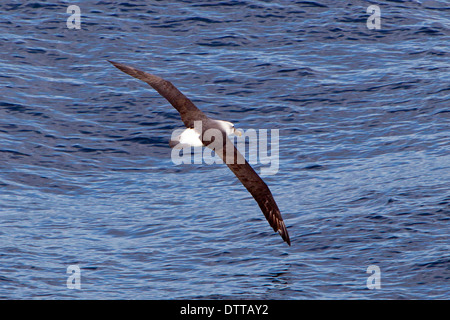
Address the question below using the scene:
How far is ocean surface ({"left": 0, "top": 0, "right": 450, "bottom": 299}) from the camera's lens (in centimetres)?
1777

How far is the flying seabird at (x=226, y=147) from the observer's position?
15.3 m

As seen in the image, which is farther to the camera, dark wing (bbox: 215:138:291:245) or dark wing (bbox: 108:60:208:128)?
dark wing (bbox: 108:60:208:128)

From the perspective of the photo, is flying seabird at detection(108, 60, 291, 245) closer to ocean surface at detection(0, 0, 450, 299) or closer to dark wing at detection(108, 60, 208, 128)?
dark wing at detection(108, 60, 208, 128)

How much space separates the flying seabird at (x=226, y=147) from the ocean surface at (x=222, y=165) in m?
1.99

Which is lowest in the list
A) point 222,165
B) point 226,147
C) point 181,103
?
point 226,147

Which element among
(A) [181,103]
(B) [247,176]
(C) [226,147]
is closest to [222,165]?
(A) [181,103]

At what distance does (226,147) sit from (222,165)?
866 cm

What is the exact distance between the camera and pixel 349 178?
22484 millimetres

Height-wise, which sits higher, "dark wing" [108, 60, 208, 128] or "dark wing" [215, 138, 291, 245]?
"dark wing" [108, 60, 208, 128]

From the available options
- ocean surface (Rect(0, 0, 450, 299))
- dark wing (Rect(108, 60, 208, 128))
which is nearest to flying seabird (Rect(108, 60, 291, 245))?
dark wing (Rect(108, 60, 208, 128))

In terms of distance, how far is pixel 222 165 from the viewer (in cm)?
2412

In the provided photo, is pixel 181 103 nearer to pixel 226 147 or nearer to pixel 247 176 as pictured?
pixel 226 147

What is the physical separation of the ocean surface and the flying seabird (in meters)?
1.99
